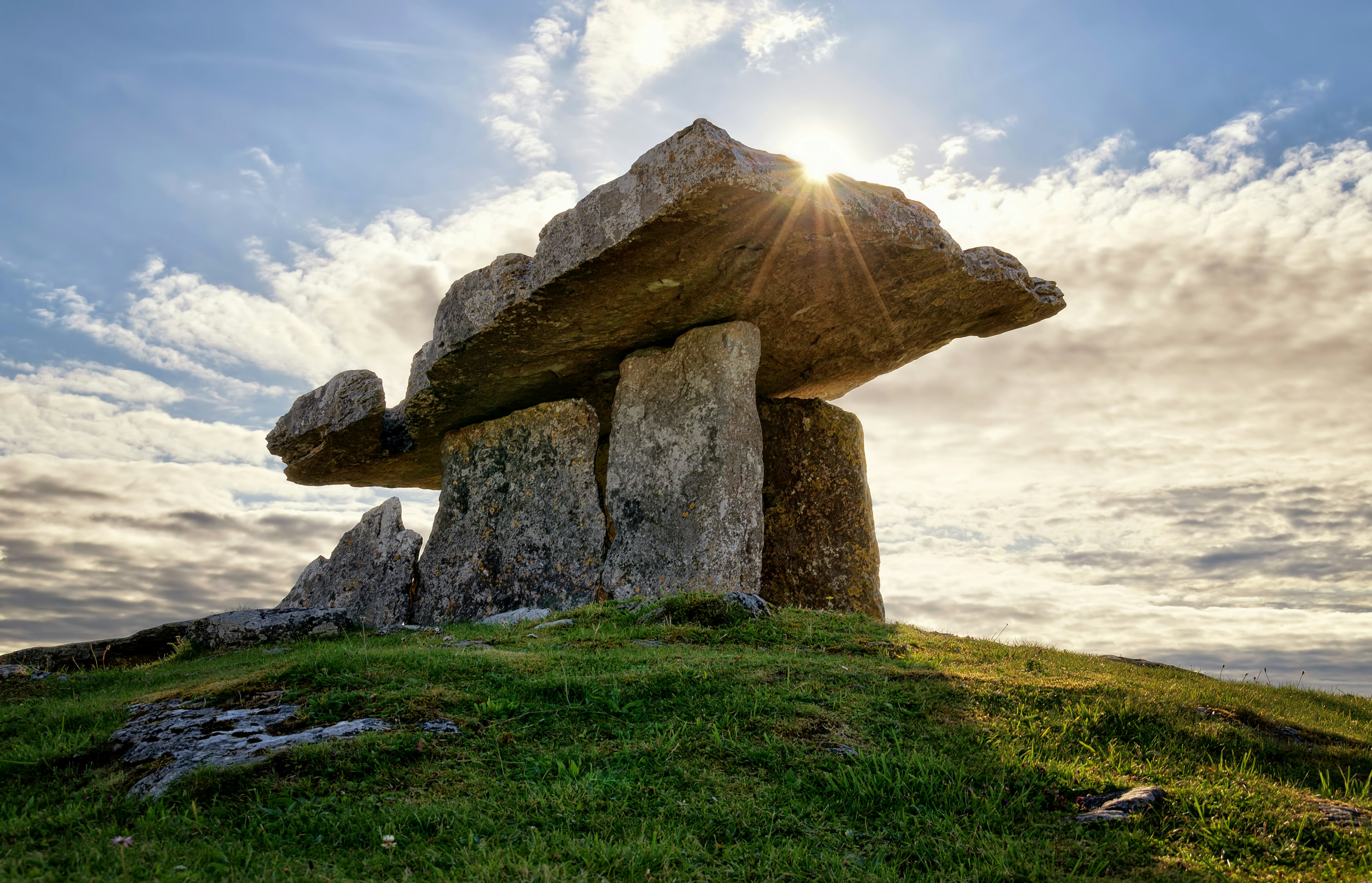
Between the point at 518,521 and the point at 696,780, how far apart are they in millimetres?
9151

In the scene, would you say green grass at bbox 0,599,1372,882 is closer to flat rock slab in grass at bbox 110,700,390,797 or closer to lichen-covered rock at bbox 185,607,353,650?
flat rock slab in grass at bbox 110,700,390,797

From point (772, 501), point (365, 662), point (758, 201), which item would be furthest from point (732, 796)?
point (772, 501)

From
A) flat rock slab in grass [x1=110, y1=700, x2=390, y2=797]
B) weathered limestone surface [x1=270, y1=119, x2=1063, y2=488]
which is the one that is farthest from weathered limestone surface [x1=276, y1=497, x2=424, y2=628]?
flat rock slab in grass [x1=110, y1=700, x2=390, y2=797]

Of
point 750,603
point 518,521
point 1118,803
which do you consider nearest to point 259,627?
point 518,521

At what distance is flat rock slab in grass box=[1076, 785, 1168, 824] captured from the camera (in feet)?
13.5

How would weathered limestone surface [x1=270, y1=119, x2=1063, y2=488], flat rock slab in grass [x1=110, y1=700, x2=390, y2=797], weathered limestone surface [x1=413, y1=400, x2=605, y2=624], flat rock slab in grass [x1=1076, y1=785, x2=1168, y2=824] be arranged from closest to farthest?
flat rock slab in grass [x1=1076, y1=785, x2=1168, y2=824] < flat rock slab in grass [x1=110, y1=700, x2=390, y2=797] < weathered limestone surface [x1=270, y1=119, x2=1063, y2=488] < weathered limestone surface [x1=413, y1=400, x2=605, y2=624]

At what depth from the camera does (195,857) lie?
3629 mm

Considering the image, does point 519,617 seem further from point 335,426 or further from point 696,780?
point 335,426

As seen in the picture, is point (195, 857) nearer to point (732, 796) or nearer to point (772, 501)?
point (732, 796)

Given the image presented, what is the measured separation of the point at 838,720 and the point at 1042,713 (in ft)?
4.30

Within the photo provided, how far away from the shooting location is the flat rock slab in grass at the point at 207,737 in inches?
175

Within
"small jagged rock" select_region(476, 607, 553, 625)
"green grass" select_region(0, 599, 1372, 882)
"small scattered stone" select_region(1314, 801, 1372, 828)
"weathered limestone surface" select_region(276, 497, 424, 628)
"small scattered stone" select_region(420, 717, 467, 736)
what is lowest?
"small scattered stone" select_region(1314, 801, 1372, 828)

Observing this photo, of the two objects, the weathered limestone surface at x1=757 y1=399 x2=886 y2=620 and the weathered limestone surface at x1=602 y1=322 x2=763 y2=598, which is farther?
the weathered limestone surface at x1=757 y1=399 x2=886 y2=620

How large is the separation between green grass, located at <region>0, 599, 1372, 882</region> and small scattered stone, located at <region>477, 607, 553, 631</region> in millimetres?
2834
